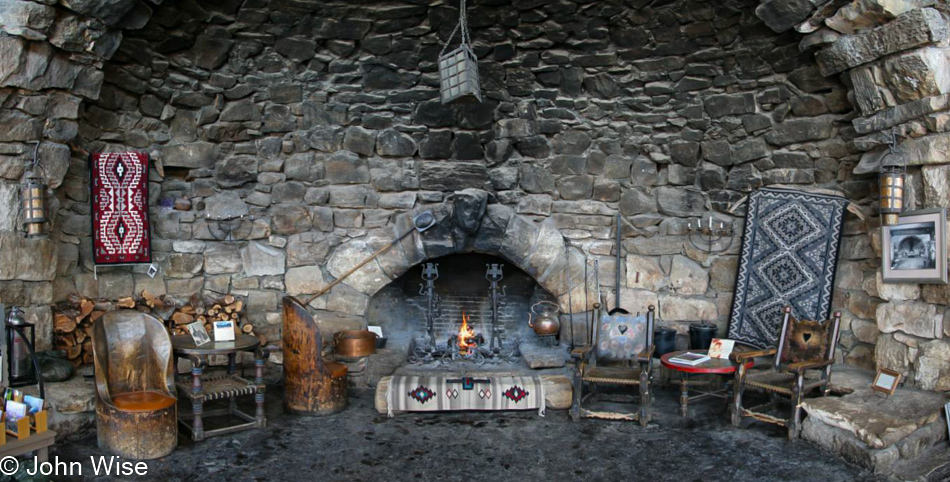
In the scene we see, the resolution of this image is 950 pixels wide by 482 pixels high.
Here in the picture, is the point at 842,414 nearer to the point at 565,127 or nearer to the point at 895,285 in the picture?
the point at 895,285

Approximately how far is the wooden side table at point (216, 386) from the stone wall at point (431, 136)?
1071mm

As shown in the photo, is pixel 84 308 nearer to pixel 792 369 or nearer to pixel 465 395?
pixel 465 395

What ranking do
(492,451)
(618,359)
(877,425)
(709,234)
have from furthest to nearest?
(709,234), (618,359), (492,451), (877,425)

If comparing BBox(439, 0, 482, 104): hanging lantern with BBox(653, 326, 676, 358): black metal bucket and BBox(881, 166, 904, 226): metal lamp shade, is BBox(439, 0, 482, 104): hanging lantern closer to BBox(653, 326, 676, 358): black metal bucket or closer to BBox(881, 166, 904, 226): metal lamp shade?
BBox(653, 326, 676, 358): black metal bucket

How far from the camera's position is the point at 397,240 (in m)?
5.38

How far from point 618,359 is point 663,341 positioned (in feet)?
1.58

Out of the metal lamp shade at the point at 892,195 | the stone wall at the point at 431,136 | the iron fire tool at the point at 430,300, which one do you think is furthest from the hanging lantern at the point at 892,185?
the iron fire tool at the point at 430,300

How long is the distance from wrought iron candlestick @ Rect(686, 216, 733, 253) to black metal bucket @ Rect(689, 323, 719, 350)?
62 centimetres

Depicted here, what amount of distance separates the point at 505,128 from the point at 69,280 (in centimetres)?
338

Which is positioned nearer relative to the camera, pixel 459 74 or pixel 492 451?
pixel 492 451

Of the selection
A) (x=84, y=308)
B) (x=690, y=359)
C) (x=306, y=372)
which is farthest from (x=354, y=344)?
(x=690, y=359)

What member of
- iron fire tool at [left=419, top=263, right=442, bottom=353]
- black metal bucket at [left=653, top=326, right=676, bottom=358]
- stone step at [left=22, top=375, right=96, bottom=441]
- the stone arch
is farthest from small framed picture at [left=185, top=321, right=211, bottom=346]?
black metal bucket at [left=653, top=326, right=676, bottom=358]

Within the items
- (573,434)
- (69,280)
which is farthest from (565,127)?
(69,280)

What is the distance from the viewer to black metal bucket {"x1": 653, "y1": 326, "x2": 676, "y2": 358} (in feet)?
17.0
